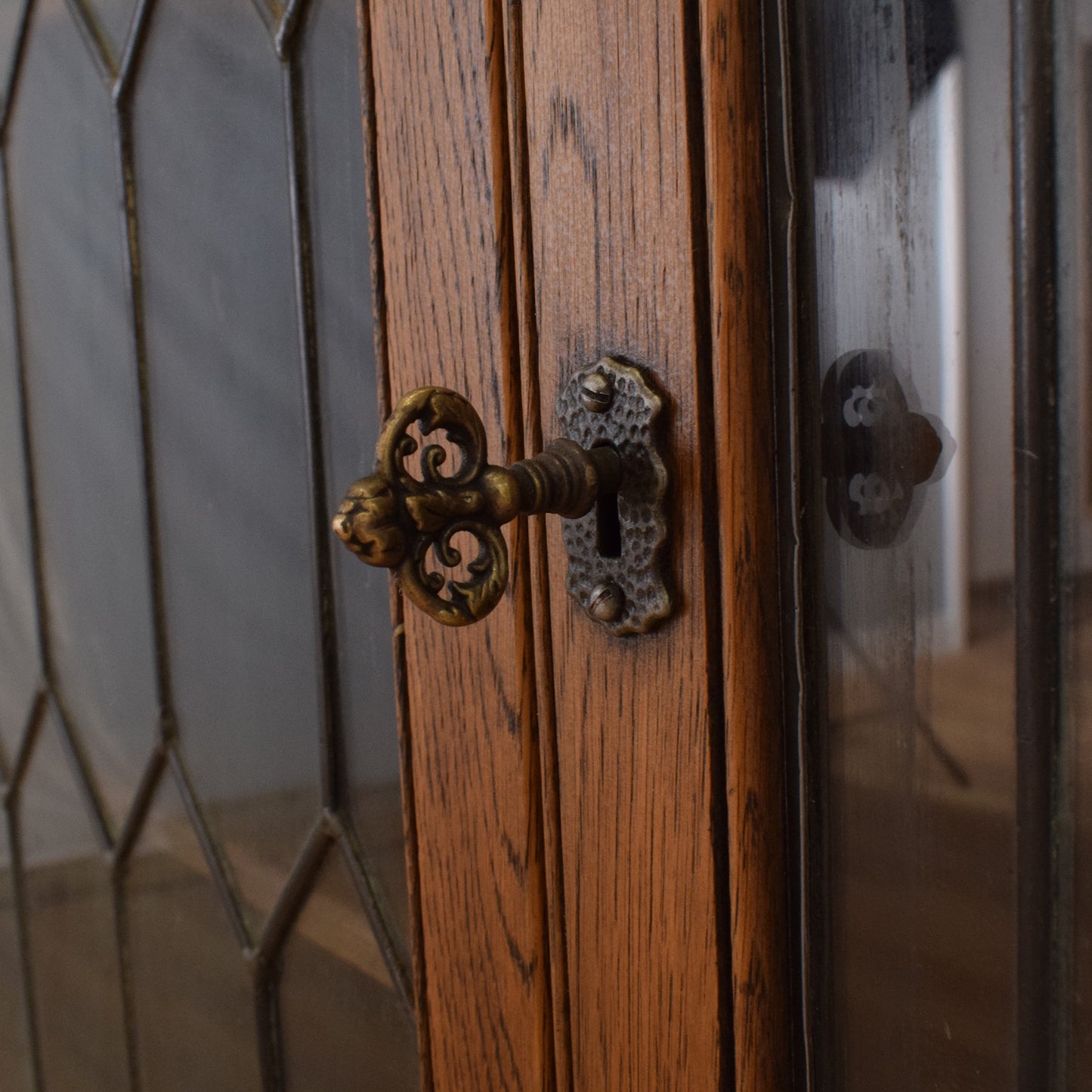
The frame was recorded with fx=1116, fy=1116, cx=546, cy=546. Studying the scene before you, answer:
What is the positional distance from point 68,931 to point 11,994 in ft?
0.65

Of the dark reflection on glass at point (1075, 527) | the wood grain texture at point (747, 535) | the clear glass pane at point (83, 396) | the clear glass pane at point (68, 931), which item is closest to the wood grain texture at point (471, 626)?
the wood grain texture at point (747, 535)

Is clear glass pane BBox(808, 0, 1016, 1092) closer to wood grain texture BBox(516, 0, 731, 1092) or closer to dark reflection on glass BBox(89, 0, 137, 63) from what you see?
wood grain texture BBox(516, 0, 731, 1092)

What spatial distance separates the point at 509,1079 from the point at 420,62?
449 millimetres

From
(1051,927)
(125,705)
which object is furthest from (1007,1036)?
(125,705)

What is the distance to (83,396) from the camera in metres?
0.84

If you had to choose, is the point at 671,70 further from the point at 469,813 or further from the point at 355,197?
the point at 469,813

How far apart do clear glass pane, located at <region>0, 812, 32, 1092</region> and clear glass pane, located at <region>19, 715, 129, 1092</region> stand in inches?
1.4

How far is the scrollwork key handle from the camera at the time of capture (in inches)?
13.9

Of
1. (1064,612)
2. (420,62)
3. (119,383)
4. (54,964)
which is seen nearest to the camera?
(1064,612)

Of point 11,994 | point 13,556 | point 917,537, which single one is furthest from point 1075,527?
point 11,994

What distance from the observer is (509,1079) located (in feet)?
1.65

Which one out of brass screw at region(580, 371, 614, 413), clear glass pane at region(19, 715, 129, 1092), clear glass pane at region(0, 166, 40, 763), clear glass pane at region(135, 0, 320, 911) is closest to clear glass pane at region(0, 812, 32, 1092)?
clear glass pane at region(19, 715, 129, 1092)

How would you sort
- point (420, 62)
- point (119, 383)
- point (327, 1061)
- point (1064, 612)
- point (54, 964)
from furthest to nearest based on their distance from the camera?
point (54, 964) < point (119, 383) < point (327, 1061) < point (420, 62) < point (1064, 612)

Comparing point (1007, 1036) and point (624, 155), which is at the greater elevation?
point (624, 155)
